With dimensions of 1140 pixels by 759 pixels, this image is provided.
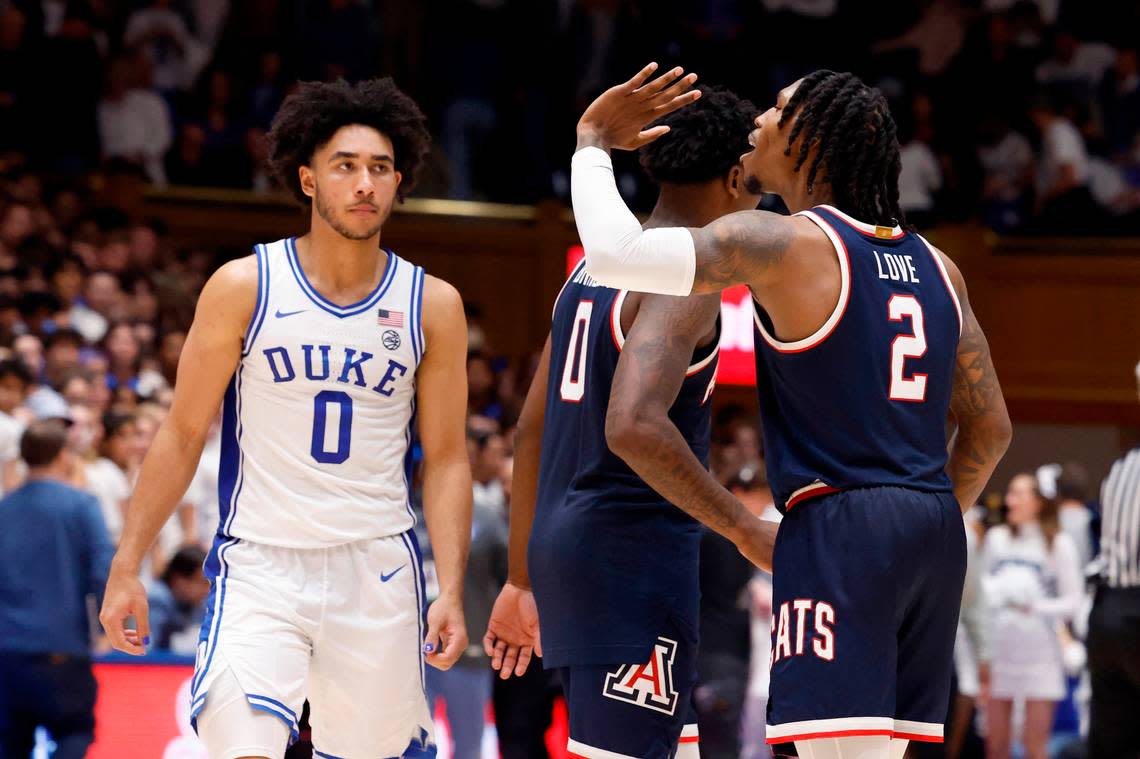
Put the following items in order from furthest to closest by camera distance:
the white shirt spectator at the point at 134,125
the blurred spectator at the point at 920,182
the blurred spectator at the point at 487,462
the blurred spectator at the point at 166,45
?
the blurred spectator at the point at 920,182 < the blurred spectator at the point at 166,45 < the white shirt spectator at the point at 134,125 < the blurred spectator at the point at 487,462

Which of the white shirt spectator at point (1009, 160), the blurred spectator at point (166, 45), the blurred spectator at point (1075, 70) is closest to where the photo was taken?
the blurred spectator at point (166, 45)

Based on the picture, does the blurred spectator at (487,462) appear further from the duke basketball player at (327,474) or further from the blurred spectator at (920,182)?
the blurred spectator at (920,182)

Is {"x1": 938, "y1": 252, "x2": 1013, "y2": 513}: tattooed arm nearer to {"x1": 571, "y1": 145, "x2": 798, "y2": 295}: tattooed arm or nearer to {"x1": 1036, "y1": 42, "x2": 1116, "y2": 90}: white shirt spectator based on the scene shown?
{"x1": 571, "y1": 145, "x2": 798, "y2": 295}: tattooed arm

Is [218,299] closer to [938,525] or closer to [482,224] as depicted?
[938,525]

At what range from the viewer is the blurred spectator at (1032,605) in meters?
11.4

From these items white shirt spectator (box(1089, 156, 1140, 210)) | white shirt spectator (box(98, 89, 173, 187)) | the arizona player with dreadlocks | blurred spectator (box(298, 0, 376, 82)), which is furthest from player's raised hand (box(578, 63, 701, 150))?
white shirt spectator (box(1089, 156, 1140, 210))

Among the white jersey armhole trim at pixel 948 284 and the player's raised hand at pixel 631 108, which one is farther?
the player's raised hand at pixel 631 108

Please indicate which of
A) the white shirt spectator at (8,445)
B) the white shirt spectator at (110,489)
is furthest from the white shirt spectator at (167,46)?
the white shirt spectator at (8,445)

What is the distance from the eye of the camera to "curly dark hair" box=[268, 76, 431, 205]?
4883 mm

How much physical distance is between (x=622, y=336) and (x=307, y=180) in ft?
3.80

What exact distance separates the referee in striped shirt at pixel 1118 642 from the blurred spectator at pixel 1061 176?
380 inches

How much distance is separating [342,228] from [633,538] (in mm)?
1213

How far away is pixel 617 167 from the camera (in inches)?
648

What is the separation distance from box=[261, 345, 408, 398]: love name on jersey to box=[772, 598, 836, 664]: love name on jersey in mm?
1399
